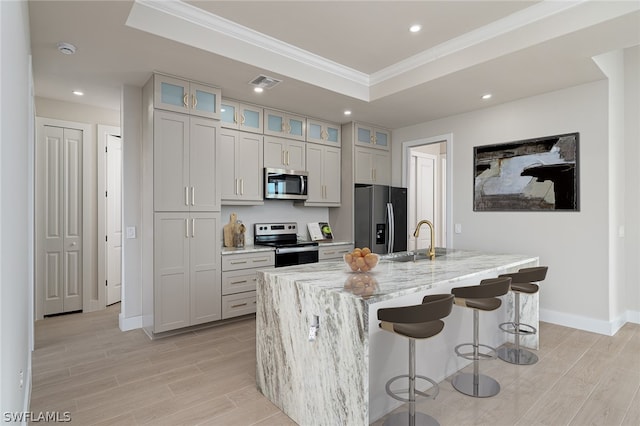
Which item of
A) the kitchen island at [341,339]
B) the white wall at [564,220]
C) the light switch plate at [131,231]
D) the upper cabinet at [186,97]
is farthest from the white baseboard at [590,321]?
the light switch plate at [131,231]

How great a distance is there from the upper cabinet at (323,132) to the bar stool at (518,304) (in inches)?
127

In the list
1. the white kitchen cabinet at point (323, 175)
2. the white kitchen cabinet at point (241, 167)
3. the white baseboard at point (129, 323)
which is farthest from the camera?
the white kitchen cabinet at point (323, 175)

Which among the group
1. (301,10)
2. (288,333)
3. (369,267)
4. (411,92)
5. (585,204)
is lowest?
(288,333)

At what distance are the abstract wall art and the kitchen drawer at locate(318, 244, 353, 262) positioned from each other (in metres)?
1.90

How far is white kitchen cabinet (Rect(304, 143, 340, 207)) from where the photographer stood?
5051 mm

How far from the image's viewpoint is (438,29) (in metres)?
3.16

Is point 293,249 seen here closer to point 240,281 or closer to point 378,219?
point 240,281

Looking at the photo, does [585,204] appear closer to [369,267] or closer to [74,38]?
[369,267]

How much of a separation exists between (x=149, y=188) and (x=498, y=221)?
4216 mm

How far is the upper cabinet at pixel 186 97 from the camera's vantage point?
349cm

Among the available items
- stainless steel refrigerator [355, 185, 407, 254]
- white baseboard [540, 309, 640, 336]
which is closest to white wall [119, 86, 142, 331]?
stainless steel refrigerator [355, 185, 407, 254]

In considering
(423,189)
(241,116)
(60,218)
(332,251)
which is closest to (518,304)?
(332,251)

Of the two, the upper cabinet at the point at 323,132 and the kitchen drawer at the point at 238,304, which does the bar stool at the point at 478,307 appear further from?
the upper cabinet at the point at 323,132

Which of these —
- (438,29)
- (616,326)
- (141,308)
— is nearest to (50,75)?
(141,308)
